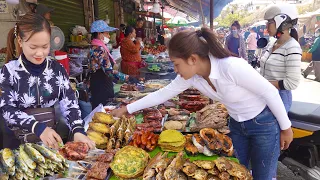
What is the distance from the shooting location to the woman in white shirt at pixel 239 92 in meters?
1.90

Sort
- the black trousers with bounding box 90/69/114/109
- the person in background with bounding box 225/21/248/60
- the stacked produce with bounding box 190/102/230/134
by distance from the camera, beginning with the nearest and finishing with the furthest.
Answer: the stacked produce with bounding box 190/102/230/134, the black trousers with bounding box 90/69/114/109, the person in background with bounding box 225/21/248/60

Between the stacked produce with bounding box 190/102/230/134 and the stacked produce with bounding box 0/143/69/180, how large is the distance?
56.3 inches

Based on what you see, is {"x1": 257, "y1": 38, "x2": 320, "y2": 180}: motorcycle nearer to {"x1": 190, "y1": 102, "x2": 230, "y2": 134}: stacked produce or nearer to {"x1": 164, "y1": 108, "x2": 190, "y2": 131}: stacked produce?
{"x1": 190, "y1": 102, "x2": 230, "y2": 134}: stacked produce

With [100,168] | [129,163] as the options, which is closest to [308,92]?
[129,163]

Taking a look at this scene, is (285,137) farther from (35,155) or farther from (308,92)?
(308,92)

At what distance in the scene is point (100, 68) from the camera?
4461 millimetres

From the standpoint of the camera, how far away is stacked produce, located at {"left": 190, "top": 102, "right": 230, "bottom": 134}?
103 inches

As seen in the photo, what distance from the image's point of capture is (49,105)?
211 cm

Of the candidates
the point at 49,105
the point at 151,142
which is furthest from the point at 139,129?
the point at 49,105

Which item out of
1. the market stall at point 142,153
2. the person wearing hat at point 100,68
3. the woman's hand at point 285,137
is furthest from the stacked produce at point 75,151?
the person wearing hat at point 100,68

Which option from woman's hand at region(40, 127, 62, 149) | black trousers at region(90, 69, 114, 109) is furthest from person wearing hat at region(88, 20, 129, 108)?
woman's hand at region(40, 127, 62, 149)

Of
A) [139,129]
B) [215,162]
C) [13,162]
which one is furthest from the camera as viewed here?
[139,129]

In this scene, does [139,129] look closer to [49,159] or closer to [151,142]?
[151,142]

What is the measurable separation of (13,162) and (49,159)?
0.19 m
